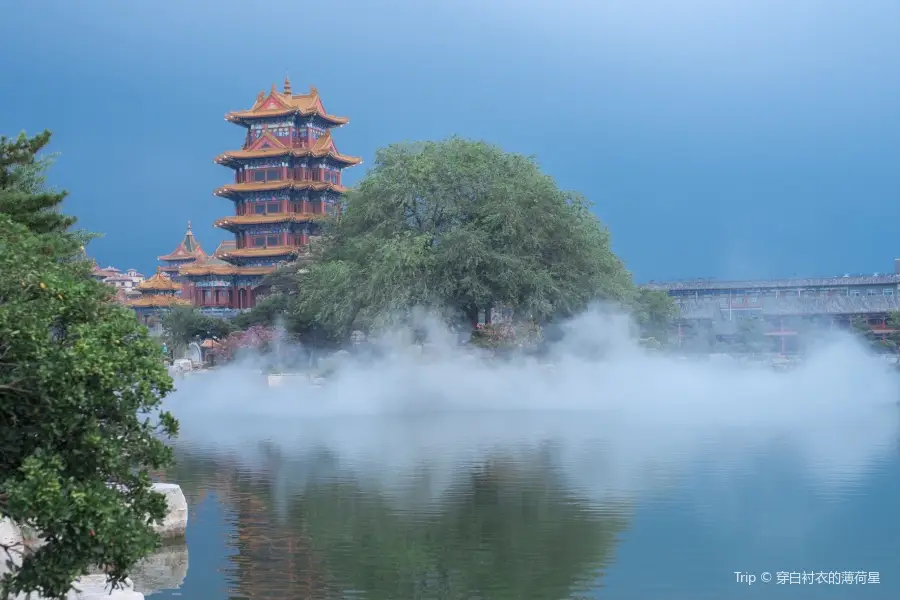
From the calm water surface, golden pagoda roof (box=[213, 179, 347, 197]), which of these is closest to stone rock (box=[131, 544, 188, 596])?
the calm water surface

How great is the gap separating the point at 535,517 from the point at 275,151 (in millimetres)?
50011

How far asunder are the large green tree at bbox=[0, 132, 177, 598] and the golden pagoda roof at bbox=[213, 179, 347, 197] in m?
54.3

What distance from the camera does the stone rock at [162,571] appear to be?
38.4ft

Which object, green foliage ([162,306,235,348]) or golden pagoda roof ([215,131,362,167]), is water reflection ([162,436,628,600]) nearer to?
green foliage ([162,306,235,348])

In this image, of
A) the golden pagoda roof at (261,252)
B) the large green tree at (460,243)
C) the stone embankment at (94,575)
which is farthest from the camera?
the golden pagoda roof at (261,252)

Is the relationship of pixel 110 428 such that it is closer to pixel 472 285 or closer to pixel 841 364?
pixel 472 285

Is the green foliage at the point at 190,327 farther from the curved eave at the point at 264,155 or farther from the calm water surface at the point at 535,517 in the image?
the calm water surface at the point at 535,517

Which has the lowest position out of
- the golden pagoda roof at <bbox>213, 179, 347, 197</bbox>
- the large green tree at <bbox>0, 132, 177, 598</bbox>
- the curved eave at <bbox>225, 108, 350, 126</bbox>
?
the large green tree at <bbox>0, 132, 177, 598</bbox>

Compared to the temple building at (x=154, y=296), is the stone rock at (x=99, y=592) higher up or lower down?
lower down

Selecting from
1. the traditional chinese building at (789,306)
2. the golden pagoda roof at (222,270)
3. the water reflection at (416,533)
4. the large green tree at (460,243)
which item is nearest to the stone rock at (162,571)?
the water reflection at (416,533)

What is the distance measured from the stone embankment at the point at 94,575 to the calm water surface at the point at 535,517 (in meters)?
0.29

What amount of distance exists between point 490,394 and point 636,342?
8783 millimetres

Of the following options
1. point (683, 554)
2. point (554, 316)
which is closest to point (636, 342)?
point (554, 316)

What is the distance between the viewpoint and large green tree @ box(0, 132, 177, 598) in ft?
24.5
